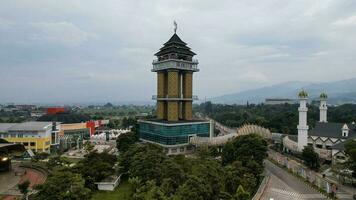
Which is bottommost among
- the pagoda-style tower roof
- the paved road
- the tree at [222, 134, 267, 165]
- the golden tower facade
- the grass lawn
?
the grass lawn

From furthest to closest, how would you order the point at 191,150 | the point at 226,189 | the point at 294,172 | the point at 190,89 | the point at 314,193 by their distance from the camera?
the point at 190,89 < the point at 191,150 < the point at 294,172 < the point at 314,193 < the point at 226,189

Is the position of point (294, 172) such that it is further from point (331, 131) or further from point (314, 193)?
point (331, 131)

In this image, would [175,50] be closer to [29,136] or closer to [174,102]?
[174,102]

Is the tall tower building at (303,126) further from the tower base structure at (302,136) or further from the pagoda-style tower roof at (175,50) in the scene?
the pagoda-style tower roof at (175,50)

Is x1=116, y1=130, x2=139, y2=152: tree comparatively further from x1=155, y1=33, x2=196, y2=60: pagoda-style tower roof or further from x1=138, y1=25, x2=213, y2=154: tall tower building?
x1=155, y1=33, x2=196, y2=60: pagoda-style tower roof

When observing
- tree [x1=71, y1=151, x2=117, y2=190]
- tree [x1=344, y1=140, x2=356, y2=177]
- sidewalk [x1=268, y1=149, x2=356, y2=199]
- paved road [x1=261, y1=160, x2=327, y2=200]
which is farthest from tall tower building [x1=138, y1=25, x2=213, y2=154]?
tree [x1=344, y1=140, x2=356, y2=177]

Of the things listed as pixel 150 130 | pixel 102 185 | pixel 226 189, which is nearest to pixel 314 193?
pixel 226 189
